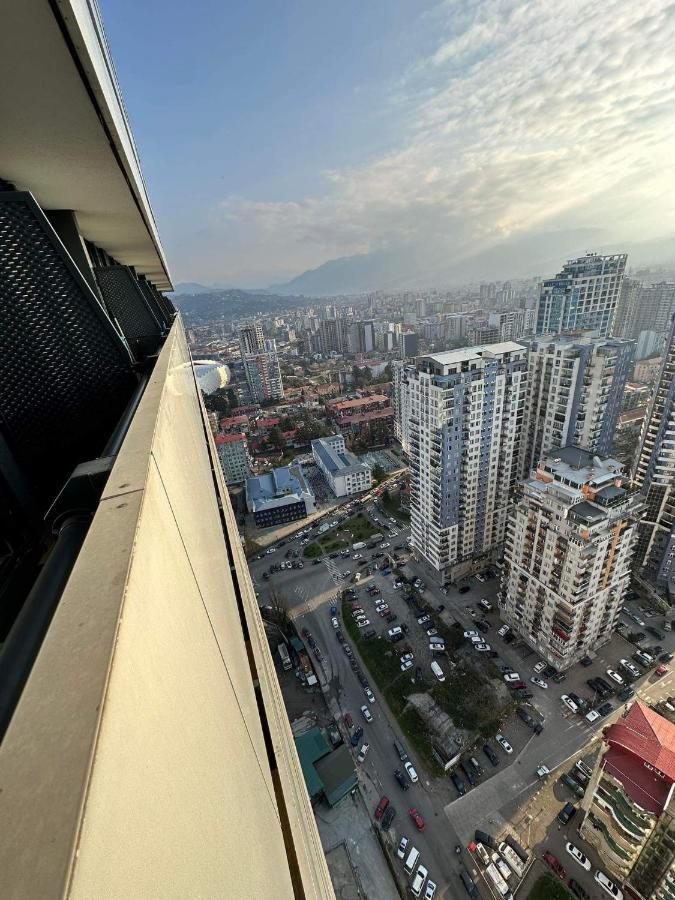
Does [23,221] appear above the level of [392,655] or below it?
above

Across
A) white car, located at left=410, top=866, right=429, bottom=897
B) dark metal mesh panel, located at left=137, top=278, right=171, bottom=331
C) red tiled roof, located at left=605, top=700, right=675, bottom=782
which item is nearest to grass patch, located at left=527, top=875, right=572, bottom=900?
white car, located at left=410, top=866, right=429, bottom=897

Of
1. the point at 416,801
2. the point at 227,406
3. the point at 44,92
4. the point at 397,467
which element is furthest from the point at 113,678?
the point at 227,406

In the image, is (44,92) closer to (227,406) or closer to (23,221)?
→ (23,221)

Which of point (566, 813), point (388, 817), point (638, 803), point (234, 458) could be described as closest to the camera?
point (638, 803)

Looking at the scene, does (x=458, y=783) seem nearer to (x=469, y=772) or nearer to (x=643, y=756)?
(x=469, y=772)

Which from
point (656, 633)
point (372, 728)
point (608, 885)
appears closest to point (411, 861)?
point (372, 728)

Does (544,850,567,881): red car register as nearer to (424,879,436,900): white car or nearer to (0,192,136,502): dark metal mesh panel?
(424,879,436,900): white car
